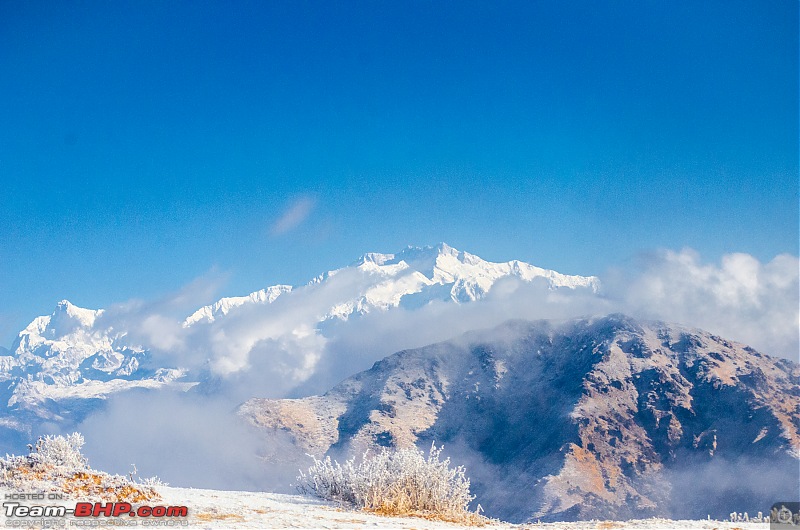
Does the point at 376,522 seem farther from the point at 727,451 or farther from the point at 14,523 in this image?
the point at 727,451

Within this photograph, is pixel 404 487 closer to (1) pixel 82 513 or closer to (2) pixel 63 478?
(1) pixel 82 513

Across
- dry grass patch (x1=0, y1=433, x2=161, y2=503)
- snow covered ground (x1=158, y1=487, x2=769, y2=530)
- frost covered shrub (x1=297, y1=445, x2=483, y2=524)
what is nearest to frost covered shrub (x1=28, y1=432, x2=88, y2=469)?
dry grass patch (x1=0, y1=433, x2=161, y2=503)

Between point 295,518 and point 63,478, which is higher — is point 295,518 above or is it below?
below

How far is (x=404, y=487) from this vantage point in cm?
1611

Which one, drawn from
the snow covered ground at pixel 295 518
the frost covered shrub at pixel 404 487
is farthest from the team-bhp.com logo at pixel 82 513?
the frost covered shrub at pixel 404 487

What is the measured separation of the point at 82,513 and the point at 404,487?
22.9 feet

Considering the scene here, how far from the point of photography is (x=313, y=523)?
13.2 m

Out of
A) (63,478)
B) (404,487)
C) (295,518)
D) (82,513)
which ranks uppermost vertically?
(63,478)

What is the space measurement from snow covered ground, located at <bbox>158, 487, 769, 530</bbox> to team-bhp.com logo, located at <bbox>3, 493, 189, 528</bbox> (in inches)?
19.6

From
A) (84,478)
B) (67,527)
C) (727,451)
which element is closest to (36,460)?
(84,478)

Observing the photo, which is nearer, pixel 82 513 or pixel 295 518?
pixel 82 513

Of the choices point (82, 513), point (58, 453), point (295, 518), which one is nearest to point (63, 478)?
point (58, 453)

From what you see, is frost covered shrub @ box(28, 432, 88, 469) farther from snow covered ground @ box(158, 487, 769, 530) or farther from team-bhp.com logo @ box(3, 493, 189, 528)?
team-bhp.com logo @ box(3, 493, 189, 528)

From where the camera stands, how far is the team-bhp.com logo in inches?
467
